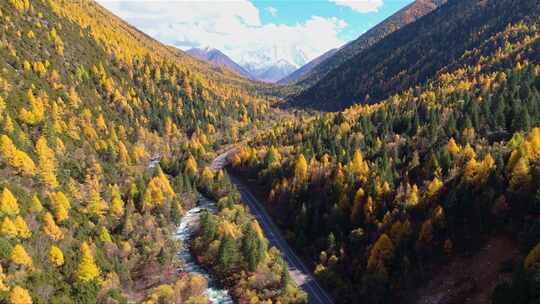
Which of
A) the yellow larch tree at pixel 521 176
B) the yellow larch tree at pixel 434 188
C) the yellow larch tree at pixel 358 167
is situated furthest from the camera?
the yellow larch tree at pixel 358 167

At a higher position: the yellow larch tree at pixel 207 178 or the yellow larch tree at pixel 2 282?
the yellow larch tree at pixel 207 178

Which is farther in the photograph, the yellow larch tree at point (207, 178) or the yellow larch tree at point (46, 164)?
the yellow larch tree at point (207, 178)

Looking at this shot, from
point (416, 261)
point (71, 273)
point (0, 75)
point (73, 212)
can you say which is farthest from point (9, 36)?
point (416, 261)

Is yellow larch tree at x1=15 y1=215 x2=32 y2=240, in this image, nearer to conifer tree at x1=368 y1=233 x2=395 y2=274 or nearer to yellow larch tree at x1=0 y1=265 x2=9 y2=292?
yellow larch tree at x1=0 y1=265 x2=9 y2=292

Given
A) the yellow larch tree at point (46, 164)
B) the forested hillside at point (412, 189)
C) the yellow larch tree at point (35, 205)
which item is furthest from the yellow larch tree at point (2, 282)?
the forested hillside at point (412, 189)

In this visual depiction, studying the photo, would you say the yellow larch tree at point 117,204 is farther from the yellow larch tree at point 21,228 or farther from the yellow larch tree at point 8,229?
the yellow larch tree at point 8,229

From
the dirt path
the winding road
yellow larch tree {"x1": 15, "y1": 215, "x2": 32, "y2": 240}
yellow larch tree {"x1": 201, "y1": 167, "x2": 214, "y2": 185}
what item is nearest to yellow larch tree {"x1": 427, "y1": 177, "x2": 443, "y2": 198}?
the dirt path

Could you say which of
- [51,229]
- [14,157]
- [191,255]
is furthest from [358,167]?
Answer: [14,157]

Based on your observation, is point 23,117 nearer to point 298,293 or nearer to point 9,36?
point 9,36
